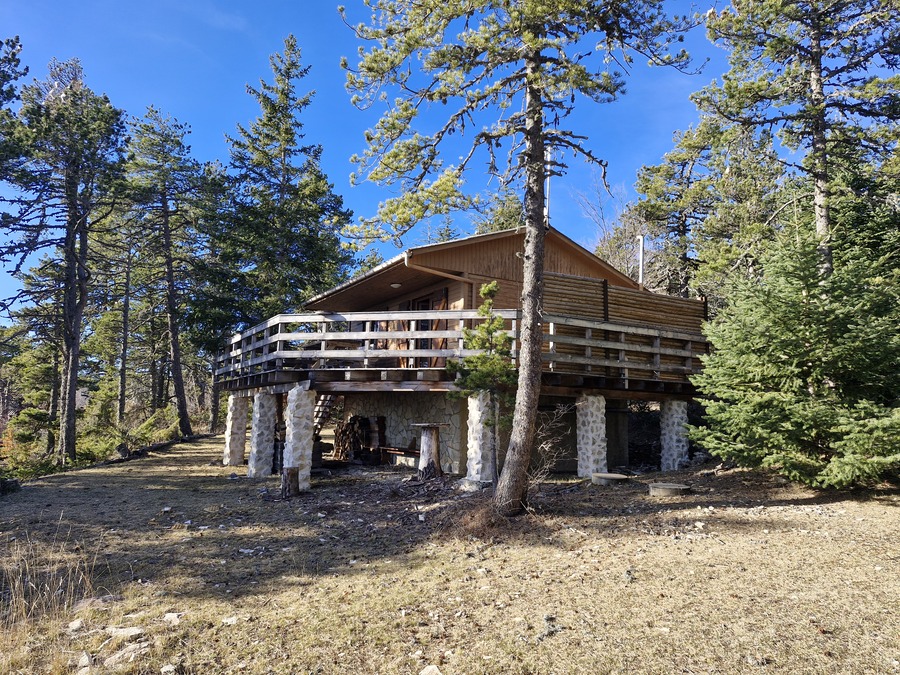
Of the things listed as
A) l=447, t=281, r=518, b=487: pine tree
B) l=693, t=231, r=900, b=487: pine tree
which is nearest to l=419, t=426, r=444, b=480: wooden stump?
l=447, t=281, r=518, b=487: pine tree

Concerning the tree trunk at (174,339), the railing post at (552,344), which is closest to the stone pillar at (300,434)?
the railing post at (552,344)

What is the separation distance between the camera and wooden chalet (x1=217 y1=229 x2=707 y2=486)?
1221 cm

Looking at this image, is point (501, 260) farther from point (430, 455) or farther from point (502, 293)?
point (430, 455)

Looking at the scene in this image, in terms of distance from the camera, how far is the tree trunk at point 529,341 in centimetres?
862

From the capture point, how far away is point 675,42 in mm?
8500

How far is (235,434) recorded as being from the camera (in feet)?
57.4

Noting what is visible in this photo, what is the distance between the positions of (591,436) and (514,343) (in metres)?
2.80

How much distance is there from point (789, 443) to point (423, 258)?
29.3 ft

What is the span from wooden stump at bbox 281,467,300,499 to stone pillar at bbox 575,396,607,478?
6.36m

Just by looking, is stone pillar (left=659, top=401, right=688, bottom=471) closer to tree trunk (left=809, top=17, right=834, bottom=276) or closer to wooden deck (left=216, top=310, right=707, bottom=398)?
wooden deck (left=216, top=310, right=707, bottom=398)

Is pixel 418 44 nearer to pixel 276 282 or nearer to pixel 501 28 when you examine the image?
pixel 501 28

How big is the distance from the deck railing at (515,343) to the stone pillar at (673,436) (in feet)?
2.76

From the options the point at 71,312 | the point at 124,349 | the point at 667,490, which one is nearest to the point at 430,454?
the point at 667,490

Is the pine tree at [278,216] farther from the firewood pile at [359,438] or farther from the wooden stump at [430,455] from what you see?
the wooden stump at [430,455]
